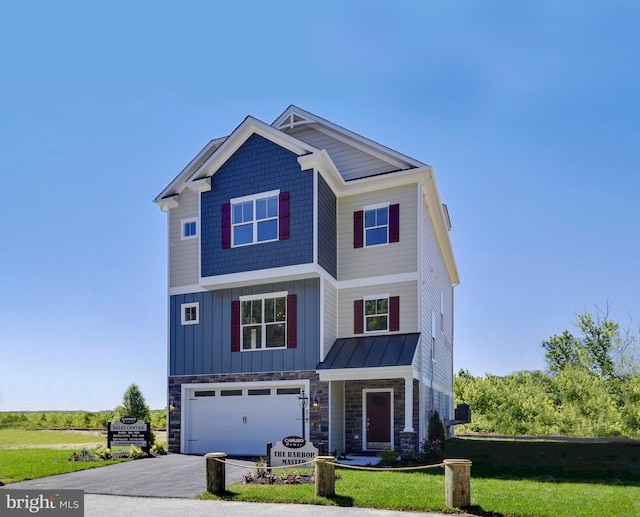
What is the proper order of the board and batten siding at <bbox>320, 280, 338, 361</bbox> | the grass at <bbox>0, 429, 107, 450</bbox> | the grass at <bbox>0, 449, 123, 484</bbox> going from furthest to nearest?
the grass at <bbox>0, 429, 107, 450</bbox> → the board and batten siding at <bbox>320, 280, 338, 361</bbox> → the grass at <bbox>0, 449, 123, 484</bbox>

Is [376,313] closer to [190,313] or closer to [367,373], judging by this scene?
[367,373]

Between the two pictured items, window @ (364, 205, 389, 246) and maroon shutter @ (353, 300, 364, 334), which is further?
window @ (364, 205, 389, 246)

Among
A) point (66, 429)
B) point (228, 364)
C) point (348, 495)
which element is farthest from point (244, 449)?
point (66, 429)

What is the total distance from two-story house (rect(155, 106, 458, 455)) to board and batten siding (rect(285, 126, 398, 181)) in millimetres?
46

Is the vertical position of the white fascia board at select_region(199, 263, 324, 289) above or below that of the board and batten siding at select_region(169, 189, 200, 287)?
below

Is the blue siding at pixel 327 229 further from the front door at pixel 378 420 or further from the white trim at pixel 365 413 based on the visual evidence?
the front door at pixel 378 420

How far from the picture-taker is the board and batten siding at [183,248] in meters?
22.3

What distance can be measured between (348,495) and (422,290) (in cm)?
905

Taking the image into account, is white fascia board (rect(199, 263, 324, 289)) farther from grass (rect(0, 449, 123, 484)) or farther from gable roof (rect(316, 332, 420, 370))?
grass (rect(0, 449, 123, 484))

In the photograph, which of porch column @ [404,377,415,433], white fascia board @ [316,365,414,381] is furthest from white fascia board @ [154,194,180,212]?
porch column @ [404,377,415,433]

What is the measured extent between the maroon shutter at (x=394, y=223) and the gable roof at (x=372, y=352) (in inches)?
126

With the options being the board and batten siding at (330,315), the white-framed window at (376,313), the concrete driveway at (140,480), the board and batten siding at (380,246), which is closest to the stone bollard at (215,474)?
the concrete driveway at (140,480)

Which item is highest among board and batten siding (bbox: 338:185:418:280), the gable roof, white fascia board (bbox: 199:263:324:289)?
board and batten siding (bbox: 338:185:418:280)

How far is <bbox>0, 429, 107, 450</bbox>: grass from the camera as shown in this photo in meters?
24.8
